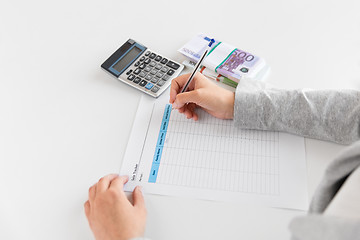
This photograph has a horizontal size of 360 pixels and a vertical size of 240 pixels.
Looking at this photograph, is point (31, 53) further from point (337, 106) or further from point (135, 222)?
point (337, 106)

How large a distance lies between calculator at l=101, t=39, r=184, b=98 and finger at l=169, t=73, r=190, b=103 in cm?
3

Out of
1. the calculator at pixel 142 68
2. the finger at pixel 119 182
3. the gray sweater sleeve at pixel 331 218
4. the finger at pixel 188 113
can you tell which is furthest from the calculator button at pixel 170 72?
the gray sweater sleeve at pixel 331 218

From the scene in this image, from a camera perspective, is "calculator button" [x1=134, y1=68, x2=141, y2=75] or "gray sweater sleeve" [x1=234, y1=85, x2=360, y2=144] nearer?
"gray sweater sleeve" [x1=234, y1=85, x2=360, y2=144]

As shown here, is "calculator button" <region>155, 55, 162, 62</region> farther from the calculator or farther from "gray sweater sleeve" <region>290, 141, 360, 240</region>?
"gray sweater sleeve" <region>290, 141, 360, 240</region>

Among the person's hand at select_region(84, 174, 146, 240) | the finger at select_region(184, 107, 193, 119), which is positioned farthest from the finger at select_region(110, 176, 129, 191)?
the finger at select_region(184, 107, 193, 119)

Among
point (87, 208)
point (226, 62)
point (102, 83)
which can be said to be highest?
point (226, 62)

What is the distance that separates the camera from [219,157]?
0.62 m

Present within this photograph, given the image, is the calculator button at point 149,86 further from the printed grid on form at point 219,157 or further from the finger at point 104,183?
the finger at point 104,183

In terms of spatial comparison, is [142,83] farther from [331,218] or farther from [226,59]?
[331,218]

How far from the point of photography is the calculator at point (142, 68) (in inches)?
28.7

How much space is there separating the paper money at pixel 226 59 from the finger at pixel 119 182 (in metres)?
0.30

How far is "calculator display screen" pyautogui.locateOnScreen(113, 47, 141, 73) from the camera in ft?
2.49

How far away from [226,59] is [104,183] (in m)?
0.37

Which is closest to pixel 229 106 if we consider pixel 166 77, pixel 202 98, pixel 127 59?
pixel 202 98
